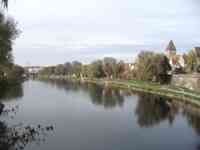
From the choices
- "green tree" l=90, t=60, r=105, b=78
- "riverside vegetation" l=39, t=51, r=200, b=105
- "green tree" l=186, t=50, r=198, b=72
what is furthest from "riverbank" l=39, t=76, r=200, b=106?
"green tree" l=90, t=60, r=105, b=78

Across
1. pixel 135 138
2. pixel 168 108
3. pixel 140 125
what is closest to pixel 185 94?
pixel 168 108

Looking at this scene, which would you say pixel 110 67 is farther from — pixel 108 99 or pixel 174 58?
pixel 108 99

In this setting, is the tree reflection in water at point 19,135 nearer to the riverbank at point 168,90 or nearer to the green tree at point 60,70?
the riverbank at point 168,90

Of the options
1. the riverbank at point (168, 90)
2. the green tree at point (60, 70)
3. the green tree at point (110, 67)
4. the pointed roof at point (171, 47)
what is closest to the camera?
the riverbank at point (168, 90)

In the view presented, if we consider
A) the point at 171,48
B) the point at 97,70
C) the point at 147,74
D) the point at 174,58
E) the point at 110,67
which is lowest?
the point at 147,74

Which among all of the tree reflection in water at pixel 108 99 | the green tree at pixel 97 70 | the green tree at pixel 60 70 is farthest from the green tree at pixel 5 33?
the green tree at pixel 60 70

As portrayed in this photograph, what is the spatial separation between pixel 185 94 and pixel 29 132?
19.1 meters

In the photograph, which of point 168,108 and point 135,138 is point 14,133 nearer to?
point 135,138

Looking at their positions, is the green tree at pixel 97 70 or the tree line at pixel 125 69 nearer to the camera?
the tree line at pixel 125 69

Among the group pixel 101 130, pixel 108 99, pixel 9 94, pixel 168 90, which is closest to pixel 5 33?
pixel 101 130

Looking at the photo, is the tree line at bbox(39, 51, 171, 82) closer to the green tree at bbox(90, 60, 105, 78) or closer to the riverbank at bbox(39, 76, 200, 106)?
the green tree at bbox(90, 60, 105, 78)

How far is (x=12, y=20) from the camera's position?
1806 cm

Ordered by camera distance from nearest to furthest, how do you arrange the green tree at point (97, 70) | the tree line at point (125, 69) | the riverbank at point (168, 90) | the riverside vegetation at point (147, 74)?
the riverbank at point (168, 90), the riverside vegetation at point (147, 74), the tree line at point (125, 69), the green tree at point (97, 70)

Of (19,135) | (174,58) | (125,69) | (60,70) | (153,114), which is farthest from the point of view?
(60,70)
